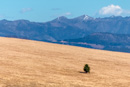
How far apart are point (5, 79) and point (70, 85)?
11055mm

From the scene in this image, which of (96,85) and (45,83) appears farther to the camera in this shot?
(96,85)

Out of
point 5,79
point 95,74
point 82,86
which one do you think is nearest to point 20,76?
point 5,79

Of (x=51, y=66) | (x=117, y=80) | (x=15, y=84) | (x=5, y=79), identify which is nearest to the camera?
(x=15, y=84)


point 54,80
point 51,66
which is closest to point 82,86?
point 54,80

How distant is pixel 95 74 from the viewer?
53.2 metres

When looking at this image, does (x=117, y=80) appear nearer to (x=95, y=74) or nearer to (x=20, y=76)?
(x=95, y=74)

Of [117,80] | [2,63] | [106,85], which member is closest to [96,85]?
[106,85]

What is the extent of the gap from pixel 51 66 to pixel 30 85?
20814 mm

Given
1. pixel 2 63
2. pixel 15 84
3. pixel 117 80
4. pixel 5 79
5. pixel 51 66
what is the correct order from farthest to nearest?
1. pixel 51 66
2. pixel 2 63
3. pixel 117 80
4. pixel 5 79
5. pixel 15 84

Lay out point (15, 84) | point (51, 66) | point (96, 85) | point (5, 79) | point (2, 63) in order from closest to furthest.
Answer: point (15, 84) < point (5, 79) < point (96, 85) < point (2, 63) < point (51, 66)

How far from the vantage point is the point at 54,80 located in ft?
134

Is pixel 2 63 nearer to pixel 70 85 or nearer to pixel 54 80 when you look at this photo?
pixel 54 80

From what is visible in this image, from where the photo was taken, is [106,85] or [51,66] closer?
[106,85]

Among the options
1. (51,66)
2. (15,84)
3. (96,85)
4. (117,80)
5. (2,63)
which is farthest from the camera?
(51,66)
